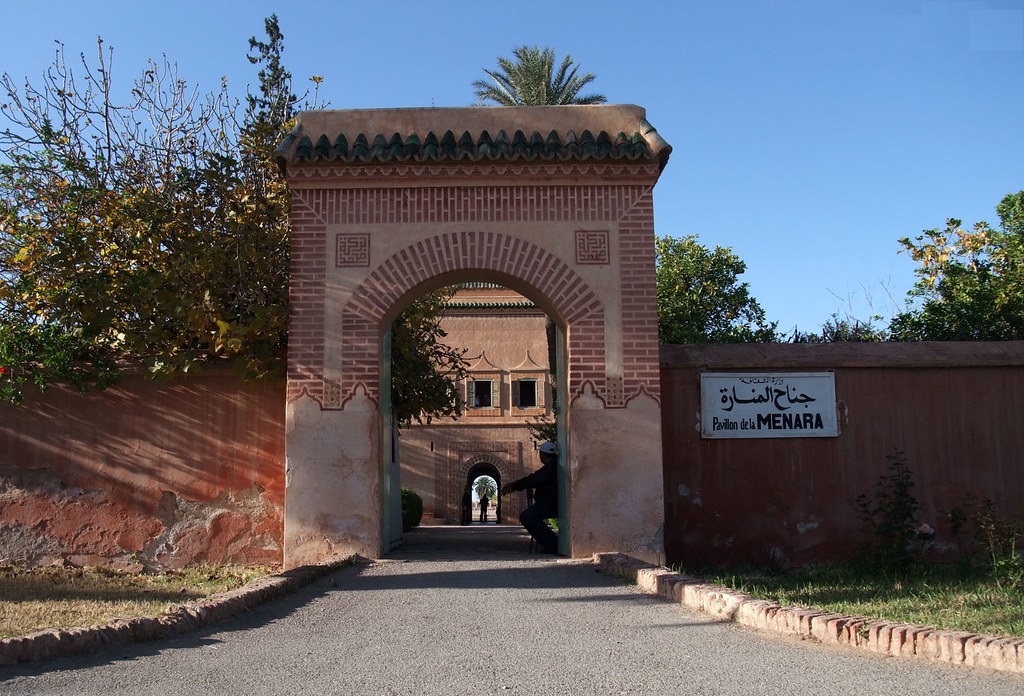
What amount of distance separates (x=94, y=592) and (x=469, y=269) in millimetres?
4217

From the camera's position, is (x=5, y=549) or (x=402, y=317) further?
(x=402, y=317)

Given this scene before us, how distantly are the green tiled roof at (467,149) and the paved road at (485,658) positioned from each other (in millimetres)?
4167

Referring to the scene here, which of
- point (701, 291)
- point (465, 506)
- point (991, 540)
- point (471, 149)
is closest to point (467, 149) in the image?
point (471, 149)

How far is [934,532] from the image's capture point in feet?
30.7

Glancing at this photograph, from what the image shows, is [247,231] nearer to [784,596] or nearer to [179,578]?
[179,578]

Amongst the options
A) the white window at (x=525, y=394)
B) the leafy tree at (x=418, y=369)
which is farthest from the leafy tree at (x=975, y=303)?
the white window at (x=525, y=394)

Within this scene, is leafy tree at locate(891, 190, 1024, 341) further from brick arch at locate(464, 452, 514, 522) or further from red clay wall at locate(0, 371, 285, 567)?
brick arch at locate(464, 452, 514, 522)

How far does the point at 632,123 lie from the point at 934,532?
5.01m

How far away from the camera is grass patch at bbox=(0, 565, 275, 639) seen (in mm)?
5648

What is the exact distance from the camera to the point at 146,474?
924 cm

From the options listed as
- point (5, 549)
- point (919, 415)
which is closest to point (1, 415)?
point (5, 549)

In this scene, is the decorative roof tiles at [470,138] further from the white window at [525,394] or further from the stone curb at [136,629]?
the white window at [525,394]

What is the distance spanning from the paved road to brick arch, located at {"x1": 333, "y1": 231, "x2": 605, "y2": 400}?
258 centimetres

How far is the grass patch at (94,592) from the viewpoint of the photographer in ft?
18.5
